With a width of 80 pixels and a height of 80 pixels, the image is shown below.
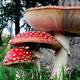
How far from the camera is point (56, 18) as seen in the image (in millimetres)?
2518

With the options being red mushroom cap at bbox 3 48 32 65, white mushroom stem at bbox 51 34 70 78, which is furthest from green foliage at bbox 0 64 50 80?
white mushroom stem at bbox 51 34 70 78

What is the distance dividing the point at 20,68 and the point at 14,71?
0.40 ft

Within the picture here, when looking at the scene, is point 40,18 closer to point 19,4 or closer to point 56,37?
point 56,37

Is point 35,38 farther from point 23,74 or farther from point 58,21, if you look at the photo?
point 23,74

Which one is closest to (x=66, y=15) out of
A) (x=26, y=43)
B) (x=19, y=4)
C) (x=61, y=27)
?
(x=61, y=27)

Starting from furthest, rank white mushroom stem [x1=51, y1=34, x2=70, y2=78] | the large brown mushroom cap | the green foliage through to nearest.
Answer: white mushroom stem [x1=51, y1=34, x2=70, y2=78] < the large brown mushroom cap < the green foliage

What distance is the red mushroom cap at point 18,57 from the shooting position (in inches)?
99.9

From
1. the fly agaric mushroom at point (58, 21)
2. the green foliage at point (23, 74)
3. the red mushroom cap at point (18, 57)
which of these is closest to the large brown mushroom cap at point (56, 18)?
the fly agaric mushroom at point (58, 21)

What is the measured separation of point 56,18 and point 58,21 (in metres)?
0.03

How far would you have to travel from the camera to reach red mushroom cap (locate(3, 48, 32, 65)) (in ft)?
8.32

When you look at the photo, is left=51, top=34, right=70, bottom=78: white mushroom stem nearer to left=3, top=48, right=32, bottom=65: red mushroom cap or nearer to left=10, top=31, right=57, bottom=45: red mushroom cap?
left=10, top=31, right=57, bottom=45: red mushroom cap

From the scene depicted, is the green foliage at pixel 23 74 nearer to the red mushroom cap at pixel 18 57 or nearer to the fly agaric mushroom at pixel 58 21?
the red mushroom cap at pixel 18 57

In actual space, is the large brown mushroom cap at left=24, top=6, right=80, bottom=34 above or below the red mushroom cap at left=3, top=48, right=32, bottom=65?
above

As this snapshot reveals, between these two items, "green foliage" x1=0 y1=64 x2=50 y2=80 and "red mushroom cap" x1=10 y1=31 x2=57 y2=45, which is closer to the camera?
"green foliage" x1=0 y1=64 x2=50 y2=80
